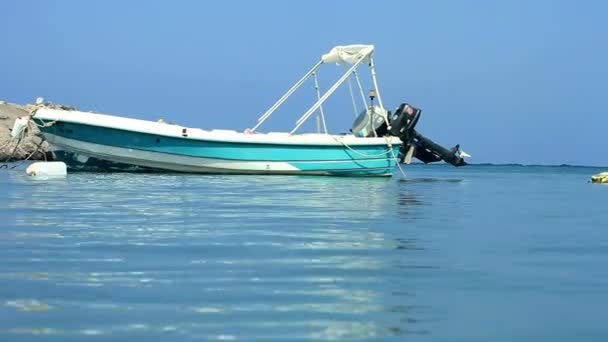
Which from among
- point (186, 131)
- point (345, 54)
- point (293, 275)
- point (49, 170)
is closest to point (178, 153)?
point (186, 131)

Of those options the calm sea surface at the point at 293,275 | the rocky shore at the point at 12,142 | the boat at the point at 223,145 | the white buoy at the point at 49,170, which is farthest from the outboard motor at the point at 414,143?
the rocky shore at the point at 12,142

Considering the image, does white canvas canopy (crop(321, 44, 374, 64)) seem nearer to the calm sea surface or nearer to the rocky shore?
the calm sea surface

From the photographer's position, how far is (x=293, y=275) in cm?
601

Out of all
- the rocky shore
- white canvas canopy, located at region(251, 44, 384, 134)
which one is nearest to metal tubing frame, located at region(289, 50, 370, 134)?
white canvas canopy, located at region(251, 44, 384, 134)

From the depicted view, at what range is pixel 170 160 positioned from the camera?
24.6 m

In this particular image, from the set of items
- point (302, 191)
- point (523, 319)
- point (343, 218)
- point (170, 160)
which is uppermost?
point (170, 160)

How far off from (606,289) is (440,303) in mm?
1467

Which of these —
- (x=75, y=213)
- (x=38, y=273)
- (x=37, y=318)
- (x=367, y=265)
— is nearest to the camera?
(x=37, y=318)

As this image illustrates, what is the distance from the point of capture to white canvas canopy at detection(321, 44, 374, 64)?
27.2 m

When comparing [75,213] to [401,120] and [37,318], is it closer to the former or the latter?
[37,318]

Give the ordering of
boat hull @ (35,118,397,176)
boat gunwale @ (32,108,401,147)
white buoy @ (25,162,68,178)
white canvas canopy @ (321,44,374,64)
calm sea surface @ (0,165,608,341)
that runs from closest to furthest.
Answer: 1. calm sea surface @ (0,165,608,341)
2. white buoy @ (25,162,68,178)
3. boat gunwale @ (32,108,401,147)
4. boat hull @ (35,118,397,176)
5. white canvas canopy @ (321,44,374,64)

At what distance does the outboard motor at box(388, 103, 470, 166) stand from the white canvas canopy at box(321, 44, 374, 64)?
2130 millimetres

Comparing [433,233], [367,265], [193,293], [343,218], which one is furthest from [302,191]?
[193,293]

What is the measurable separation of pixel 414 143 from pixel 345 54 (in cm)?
360
